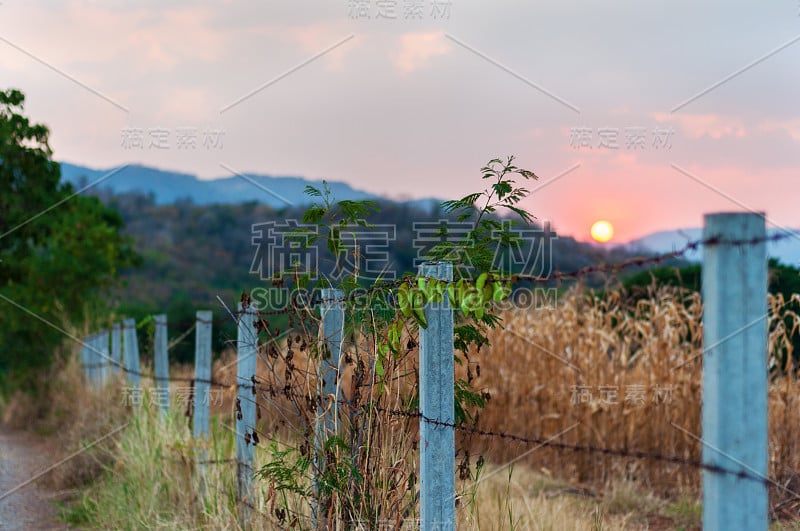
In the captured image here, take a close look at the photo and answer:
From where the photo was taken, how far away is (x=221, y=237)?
4312 centimetres

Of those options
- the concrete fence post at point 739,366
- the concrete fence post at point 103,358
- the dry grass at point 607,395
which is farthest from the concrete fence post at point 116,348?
the concrete fence post at point 739,366

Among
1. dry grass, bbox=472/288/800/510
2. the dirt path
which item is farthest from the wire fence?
the dirt path

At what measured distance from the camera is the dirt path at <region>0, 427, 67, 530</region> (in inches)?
257

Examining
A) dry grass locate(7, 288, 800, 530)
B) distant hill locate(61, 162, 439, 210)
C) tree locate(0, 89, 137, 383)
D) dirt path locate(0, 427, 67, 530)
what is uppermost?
distant hill locate(61, 162, 439, 210)

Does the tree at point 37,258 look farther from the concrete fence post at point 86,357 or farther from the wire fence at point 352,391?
the wire fence at point 352,391

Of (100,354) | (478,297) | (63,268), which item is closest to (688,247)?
(478,297)

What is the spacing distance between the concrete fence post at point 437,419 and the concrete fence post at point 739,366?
108 centimetres

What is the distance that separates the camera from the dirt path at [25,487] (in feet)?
21.4

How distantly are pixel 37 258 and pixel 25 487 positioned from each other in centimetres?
650

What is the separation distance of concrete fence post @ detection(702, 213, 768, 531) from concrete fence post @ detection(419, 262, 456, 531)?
1.08 meters

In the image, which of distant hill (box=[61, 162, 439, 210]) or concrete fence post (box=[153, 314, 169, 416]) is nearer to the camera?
concrete fence post (box=[153, 314, 169, 416])

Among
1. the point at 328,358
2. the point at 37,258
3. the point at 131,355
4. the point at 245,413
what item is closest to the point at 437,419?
the point at 328,358

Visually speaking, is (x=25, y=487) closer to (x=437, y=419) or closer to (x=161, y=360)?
(x=161, y=360)

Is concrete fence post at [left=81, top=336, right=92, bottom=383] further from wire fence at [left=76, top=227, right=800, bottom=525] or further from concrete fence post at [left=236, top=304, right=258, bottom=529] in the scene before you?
concrete fence post at [left=236, top=304, right=258, bottom=529]
